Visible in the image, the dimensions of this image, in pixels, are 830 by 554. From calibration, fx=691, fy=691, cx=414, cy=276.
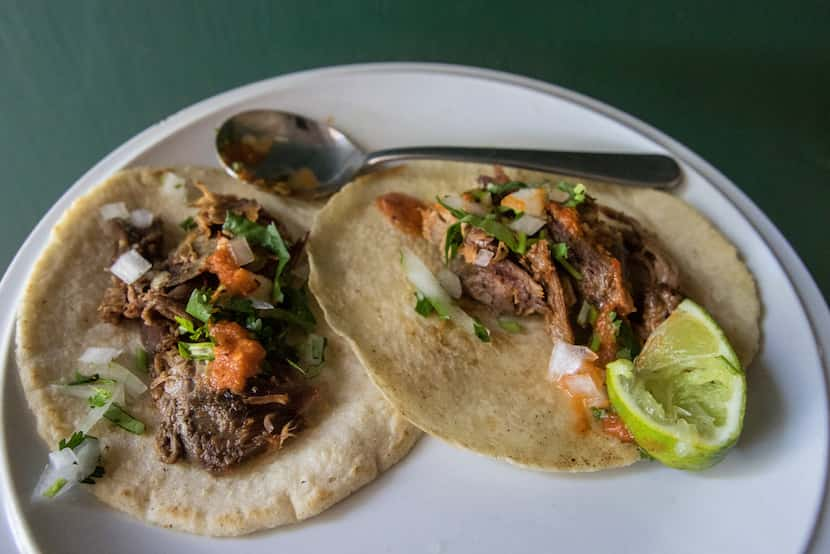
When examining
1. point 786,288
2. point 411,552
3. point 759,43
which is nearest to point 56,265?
point 411,552

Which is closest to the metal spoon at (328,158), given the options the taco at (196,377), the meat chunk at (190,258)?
the taco at (196,377)

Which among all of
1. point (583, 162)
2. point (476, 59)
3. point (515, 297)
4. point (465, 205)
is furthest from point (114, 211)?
point (476, 59)

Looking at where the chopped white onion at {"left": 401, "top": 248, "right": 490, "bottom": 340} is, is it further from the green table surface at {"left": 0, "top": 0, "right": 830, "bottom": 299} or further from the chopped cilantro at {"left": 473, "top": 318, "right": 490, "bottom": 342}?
the green table surface at {"left": 0, "top": 0, "right": 830, "bottom": 299}

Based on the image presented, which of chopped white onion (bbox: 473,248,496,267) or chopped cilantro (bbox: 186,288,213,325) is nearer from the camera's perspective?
chopped cilantro (bbox: 186,288,213,325)

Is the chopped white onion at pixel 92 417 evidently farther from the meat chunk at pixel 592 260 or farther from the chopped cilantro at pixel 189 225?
the meat chunk at pixel 592 260

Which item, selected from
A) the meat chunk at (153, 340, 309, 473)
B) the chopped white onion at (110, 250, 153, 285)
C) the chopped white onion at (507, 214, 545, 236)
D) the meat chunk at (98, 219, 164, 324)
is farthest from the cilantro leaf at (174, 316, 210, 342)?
the chopped white onion at (507, 214, 545, 236)

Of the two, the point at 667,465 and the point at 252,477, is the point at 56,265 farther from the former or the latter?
the point at 667,465
